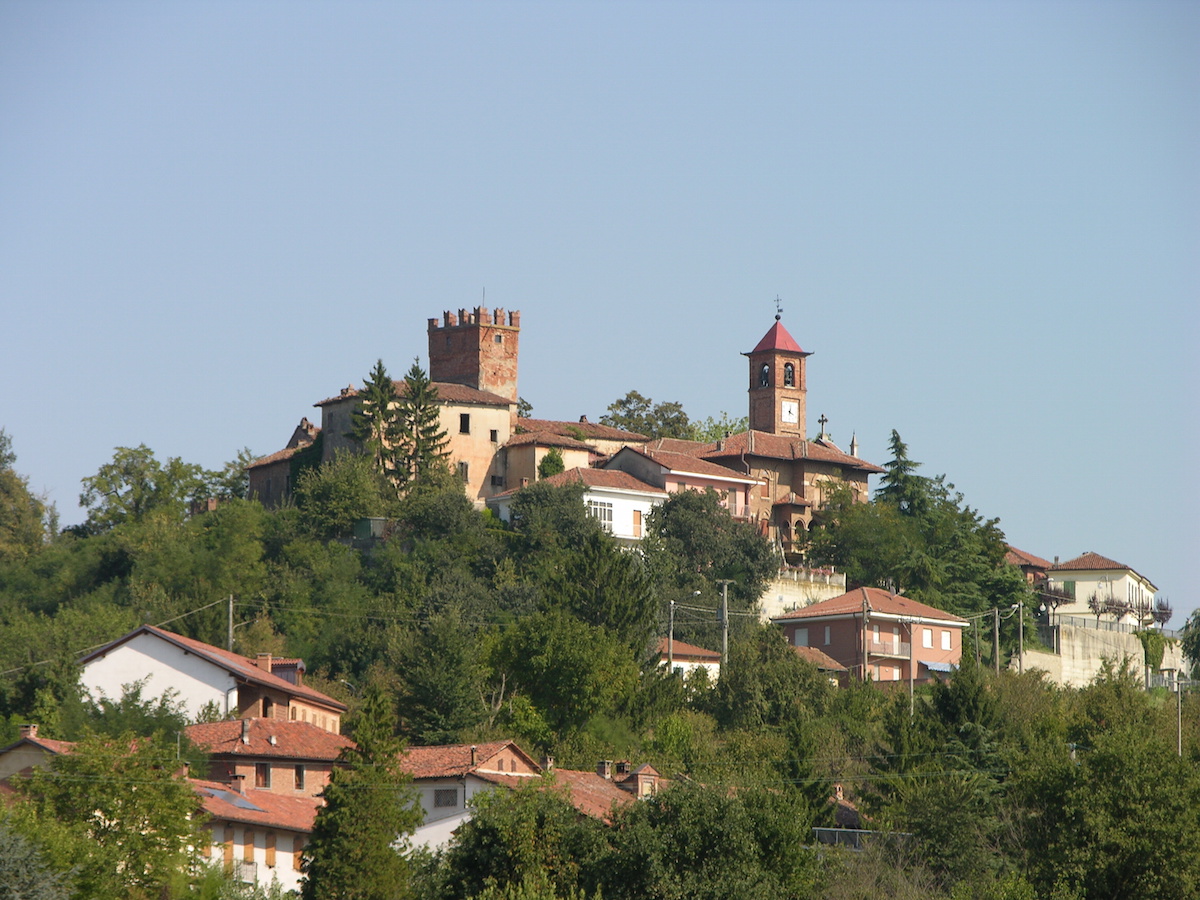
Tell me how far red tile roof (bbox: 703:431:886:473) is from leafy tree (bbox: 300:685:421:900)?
46507mm

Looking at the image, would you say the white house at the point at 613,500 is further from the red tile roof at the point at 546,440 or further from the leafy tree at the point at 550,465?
the red tile roof at the point at 546,440

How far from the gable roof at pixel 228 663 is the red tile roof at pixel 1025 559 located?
45912 millimetres

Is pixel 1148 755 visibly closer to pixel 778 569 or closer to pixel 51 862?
pixel 51 862

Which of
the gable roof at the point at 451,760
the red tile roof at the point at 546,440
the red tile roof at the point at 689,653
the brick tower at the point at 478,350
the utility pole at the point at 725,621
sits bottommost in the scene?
the gable roof at the point at 451,760

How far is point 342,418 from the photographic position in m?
80.8

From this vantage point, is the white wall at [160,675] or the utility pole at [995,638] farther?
the utility pole at [995,638]

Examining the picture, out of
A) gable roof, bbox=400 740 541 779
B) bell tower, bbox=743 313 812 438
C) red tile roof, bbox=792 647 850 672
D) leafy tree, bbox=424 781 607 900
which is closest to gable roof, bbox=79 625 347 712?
gable roof, bbox=400 740 541 779

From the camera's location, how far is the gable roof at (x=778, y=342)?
313 feet

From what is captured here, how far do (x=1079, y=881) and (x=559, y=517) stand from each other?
35695 mm

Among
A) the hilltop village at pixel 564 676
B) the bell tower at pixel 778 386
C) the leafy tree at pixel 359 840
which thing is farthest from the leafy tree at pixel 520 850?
the bell tower at pixel 778 386

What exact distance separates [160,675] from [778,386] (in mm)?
45137

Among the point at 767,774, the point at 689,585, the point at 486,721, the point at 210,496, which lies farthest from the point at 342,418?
the point at 767,774

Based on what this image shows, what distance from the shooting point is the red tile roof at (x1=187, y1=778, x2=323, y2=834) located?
4341cm

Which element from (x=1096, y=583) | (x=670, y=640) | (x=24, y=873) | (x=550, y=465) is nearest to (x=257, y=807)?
A: (x=24, y=873)
